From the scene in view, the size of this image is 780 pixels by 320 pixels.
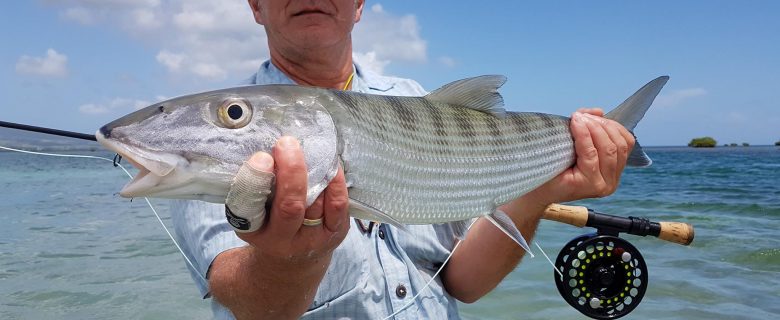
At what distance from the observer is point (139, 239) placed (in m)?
10.7

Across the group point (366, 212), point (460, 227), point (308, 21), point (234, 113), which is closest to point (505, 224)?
point (460, 227)

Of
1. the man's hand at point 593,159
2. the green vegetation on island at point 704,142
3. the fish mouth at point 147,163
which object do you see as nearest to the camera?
the fish mouth at point 147,163

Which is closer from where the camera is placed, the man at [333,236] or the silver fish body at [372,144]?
the silver fish body at [372,144]

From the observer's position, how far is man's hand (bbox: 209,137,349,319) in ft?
5.90

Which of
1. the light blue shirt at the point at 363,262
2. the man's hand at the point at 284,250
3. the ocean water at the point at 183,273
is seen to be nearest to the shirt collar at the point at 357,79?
the light blue shirt at the point at 363,262

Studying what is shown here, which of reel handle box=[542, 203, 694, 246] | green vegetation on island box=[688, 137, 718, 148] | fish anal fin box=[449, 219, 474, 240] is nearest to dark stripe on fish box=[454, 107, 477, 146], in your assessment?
fish anal fin box=[449, 219, 474, 240]

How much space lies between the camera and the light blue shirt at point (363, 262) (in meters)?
2.74

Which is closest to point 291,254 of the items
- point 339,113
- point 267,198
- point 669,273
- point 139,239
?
point 267,198

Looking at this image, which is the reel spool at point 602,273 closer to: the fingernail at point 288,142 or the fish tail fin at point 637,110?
the fish tail fin at point 637,110

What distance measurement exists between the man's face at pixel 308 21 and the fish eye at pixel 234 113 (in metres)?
1.43

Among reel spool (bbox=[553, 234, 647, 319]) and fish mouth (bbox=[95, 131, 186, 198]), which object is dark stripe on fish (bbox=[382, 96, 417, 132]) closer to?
fish mouth (bbox=[95, 131, 186, 198])

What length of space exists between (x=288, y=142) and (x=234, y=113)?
187 mm

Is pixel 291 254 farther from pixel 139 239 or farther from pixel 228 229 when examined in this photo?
pixel 139 239

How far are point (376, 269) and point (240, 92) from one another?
52.5 inches
